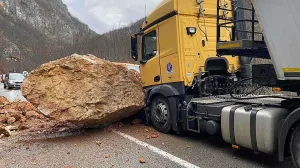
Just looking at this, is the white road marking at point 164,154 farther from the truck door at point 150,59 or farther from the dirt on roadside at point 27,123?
the dirt on roadside at point 27,123

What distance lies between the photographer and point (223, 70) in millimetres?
6707

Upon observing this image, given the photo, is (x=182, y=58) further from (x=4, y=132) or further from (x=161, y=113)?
(x=4, y=132)

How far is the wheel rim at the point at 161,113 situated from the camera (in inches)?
264

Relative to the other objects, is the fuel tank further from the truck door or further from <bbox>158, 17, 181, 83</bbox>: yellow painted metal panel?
the truck door

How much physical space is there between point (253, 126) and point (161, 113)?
2.59 metres

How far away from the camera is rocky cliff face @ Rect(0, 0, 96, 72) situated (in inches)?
2908

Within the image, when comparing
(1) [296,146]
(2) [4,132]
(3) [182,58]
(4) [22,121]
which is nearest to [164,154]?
(3) [182,58]

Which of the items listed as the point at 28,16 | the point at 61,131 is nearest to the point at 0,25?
the point at 28,16

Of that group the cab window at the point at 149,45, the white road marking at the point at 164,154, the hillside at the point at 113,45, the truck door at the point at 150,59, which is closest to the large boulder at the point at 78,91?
the truck door at the point at 150,59

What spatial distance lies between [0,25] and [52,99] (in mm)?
98813

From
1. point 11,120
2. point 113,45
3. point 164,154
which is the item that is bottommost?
point 164,154

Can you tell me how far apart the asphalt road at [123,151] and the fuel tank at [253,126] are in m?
0.39

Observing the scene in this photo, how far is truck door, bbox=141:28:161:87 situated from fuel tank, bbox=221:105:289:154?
2.35 m

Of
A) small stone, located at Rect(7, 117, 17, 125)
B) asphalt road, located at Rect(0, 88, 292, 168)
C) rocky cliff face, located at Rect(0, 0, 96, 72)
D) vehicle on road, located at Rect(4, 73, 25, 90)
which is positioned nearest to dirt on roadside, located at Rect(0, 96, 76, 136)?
small stone, located at Rect(7, 117, 17, 125)
